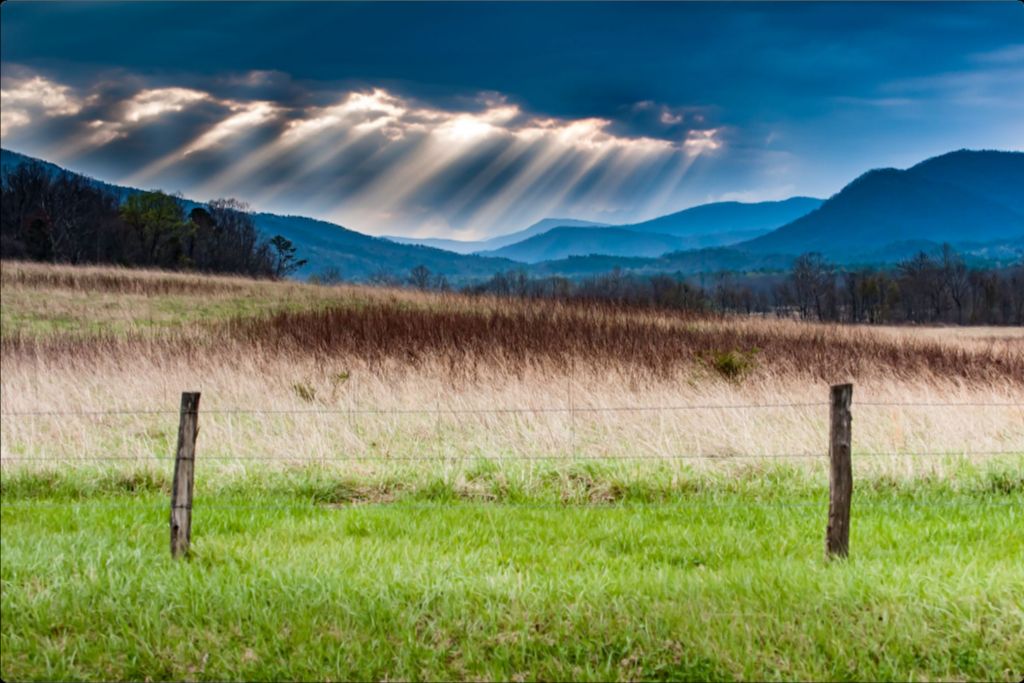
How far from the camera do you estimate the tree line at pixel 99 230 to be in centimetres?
5194

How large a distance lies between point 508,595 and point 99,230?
183 ft

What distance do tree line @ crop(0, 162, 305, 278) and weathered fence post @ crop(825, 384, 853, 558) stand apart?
47.5 meters

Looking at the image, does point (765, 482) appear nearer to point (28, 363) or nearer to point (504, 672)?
point (504, 672)

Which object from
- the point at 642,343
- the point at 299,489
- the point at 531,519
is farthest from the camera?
the point at 642,343

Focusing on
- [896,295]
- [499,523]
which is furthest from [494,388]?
[896,295]

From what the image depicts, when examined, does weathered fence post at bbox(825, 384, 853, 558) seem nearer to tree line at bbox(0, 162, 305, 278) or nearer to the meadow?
the meadow

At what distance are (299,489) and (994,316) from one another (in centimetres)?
8069

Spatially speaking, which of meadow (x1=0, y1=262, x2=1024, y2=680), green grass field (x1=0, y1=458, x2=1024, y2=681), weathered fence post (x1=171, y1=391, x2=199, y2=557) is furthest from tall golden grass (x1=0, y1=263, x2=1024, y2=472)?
weathered fence post (x1=171, y1=391, x2=199, y2=557)

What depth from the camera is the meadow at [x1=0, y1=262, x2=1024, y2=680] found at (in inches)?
199

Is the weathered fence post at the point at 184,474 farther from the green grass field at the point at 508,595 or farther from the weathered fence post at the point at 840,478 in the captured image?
the weathered fence post at the point at 840,478

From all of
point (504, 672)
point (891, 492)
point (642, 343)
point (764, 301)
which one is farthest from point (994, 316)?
point (504, 672)

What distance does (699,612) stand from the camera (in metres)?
5.31

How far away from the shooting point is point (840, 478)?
20.5 feet

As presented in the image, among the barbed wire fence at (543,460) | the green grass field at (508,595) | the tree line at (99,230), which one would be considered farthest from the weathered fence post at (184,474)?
the tree line at (99,230)
